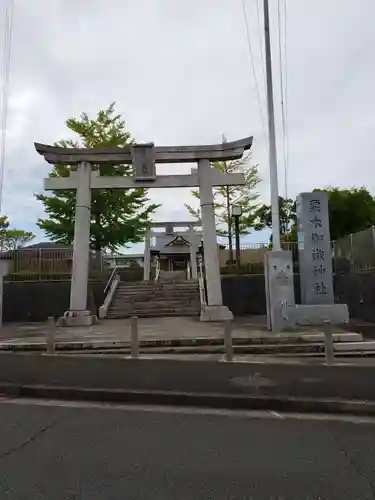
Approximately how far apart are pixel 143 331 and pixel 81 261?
4.71 meters

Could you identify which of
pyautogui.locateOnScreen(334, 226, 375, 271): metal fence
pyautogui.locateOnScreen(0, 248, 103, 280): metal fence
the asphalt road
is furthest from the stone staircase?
the asphalt road

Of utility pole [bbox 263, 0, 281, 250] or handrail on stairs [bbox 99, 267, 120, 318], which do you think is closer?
utility pole [bbox 263, 0, 281, 250]

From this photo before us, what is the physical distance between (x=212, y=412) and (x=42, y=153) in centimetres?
1402

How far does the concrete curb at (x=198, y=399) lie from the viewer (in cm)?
599

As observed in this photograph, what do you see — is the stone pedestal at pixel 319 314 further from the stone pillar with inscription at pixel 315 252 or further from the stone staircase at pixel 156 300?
the stone staircase at pixel 156 300

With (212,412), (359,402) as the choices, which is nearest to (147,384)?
(212,412)

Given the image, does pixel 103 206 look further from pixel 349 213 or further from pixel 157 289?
pixel 349 213

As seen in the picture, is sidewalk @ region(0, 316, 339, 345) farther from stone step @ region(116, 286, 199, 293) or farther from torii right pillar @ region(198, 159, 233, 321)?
stone step @ region(116, 286, 199, 293)

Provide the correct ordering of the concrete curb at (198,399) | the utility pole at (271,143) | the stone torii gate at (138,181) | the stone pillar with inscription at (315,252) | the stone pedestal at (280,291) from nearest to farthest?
the concrete curb at (198,399)
the stone pedestal at (280,291)
the stone pillar with inscription at (315,252)
the utility pole at (271,143)
the stone torii gate at (138,181)

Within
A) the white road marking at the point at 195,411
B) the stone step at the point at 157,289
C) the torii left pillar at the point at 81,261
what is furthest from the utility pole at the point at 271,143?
the white road marking at the point at 195,411

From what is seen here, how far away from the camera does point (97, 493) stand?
351cm

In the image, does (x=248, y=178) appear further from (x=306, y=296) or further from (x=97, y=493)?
(x=97, y=493)

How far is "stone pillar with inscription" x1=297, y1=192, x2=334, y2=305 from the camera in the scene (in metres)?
14.1

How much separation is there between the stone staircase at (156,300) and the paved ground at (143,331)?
1.94m
